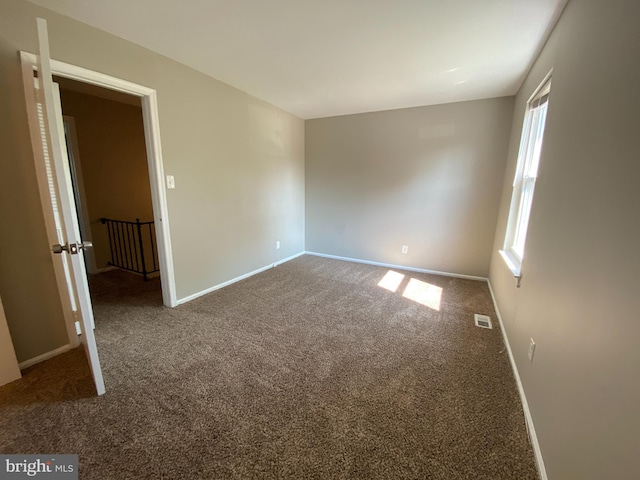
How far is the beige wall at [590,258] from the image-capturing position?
2.58 ft

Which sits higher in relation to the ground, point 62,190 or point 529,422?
point 62,190

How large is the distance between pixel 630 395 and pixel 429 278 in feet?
10.2

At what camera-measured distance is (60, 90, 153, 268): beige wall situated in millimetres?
3566

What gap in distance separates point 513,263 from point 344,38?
7.97ft

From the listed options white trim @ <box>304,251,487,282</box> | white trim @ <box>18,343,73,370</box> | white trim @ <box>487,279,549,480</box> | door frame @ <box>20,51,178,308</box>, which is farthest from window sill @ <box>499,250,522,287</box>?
white trim @ <box>18,343,73,370</box>

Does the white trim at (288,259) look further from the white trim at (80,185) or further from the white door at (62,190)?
the white door at (62,190)

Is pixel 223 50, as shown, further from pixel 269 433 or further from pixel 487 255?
pixel 487 255

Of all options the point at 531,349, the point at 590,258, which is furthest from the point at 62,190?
the point at 531,349

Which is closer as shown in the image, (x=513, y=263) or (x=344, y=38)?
(x=344, y=38)

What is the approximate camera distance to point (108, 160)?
151 inches

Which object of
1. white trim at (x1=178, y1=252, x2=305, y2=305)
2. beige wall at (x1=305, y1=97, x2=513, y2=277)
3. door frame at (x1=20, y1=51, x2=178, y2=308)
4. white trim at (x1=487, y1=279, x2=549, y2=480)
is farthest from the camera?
beige wall at (x1=305, y1=97, x2=513, y2=277)

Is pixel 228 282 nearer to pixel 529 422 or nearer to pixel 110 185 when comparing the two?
pixel 110 185

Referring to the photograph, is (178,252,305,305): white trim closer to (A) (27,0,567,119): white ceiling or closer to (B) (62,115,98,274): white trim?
(B) (62,115,98,274): white trim

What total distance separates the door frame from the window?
3212 mm
